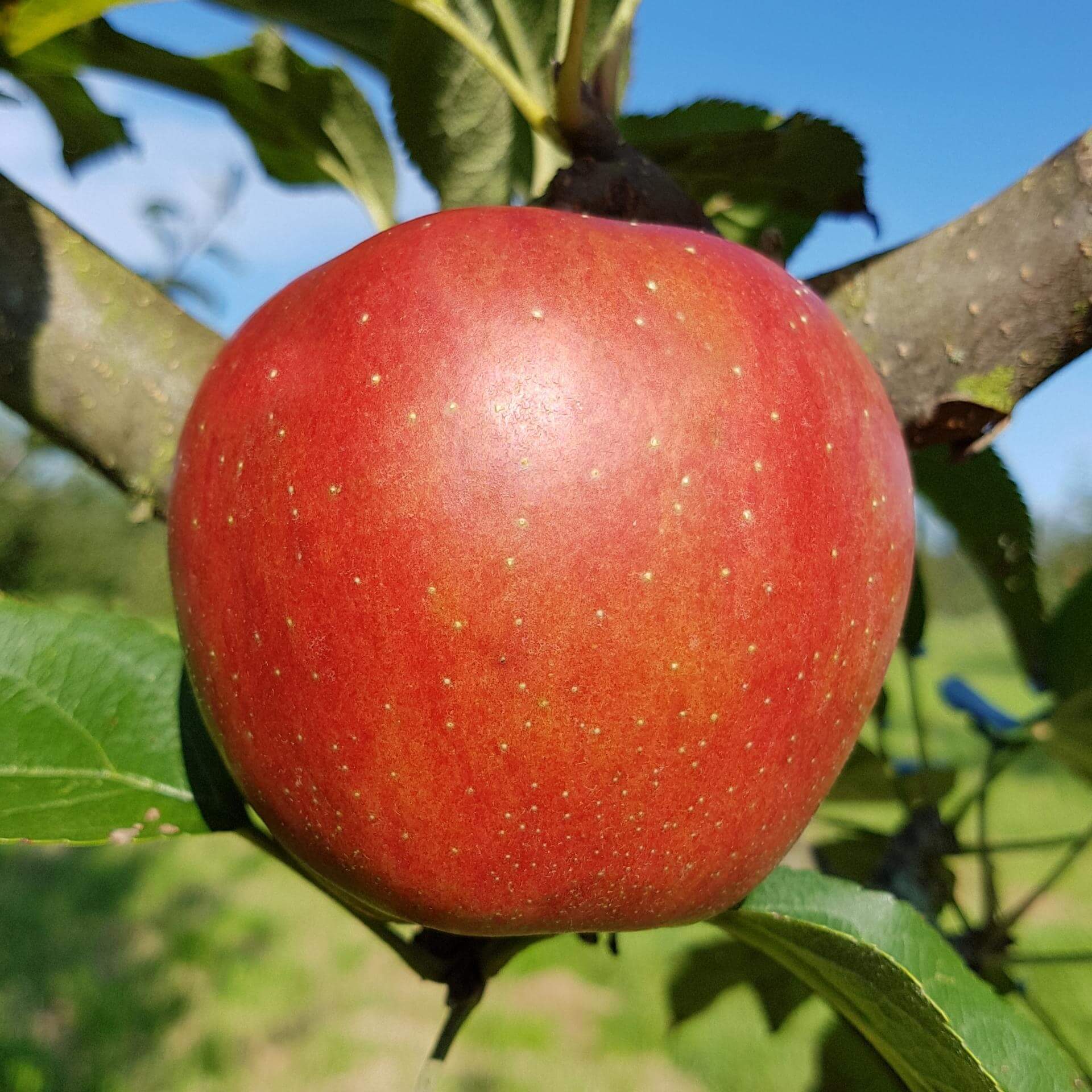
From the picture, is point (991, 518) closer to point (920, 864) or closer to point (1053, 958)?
point (920, 864)

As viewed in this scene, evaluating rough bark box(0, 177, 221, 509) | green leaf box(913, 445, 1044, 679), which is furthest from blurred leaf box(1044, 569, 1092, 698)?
rough bark box(0, 177, 221, 509)

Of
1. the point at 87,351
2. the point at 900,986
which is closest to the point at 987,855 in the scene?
the point at 900,986

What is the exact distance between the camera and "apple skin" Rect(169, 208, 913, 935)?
1.18 feet

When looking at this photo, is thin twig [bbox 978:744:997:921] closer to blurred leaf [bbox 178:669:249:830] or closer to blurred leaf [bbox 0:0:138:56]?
blurred leaf [bbox 178:669:249:830]

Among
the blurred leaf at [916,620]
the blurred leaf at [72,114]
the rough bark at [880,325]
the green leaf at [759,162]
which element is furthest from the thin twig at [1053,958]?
the blurred leaf at [72,114]

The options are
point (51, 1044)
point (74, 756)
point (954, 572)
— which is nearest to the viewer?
point (74, 756)

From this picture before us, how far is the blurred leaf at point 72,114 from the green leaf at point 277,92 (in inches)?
0.9

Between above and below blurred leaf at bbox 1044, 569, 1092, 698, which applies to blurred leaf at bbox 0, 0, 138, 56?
above

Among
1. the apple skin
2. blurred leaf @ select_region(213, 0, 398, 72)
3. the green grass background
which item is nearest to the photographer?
the apple skin

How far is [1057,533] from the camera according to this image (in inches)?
452

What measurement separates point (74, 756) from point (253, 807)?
111 millimetres

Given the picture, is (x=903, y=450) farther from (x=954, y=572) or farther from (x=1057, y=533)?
(x=954, y=572)

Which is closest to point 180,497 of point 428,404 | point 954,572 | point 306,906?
point 428,404

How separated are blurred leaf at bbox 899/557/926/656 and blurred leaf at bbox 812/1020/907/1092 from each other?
34 centimetres
